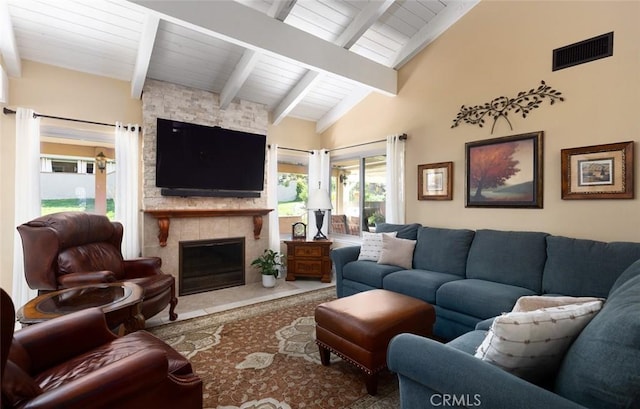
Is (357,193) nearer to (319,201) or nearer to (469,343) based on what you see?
(319,201)

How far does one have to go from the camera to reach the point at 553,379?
Result: 45.8 inches

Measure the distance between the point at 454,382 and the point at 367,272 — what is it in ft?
7.47

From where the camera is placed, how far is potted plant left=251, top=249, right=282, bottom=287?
4.46m

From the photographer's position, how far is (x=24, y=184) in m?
3.22

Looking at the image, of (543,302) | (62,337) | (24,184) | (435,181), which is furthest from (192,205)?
(543,302)

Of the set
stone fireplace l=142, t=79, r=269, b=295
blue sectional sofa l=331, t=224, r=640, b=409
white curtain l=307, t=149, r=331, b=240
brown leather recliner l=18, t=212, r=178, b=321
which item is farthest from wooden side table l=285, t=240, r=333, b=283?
brown leather recliner l=18, t=212, r=178, b=321

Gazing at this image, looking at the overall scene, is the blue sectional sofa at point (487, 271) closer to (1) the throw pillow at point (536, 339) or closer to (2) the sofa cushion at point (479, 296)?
(2) the sofa cushion at point (479, 296)

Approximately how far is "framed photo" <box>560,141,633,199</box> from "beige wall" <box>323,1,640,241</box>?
6 centimetres

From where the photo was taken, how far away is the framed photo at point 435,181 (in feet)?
12.3

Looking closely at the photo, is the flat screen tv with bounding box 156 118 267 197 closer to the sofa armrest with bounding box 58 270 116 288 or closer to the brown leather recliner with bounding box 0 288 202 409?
the sofa armrest with bounding box 58 270 116 288

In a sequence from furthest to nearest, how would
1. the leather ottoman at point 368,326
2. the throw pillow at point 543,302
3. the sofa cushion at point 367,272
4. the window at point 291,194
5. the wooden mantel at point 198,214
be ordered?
the window at point 291,194 → the wooden mantel at point 198,214 → the sofa cushion at point 367,272 → the leather ottoman at point 368,326 → the throw pillow at point 543,302

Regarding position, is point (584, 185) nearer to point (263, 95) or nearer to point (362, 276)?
point (362, 276)

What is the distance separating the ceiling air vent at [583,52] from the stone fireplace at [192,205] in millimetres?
3840

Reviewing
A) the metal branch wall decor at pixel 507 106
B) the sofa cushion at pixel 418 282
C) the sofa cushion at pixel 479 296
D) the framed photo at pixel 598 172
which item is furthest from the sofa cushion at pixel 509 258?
the metal branch wall decor at pixel 507 106
